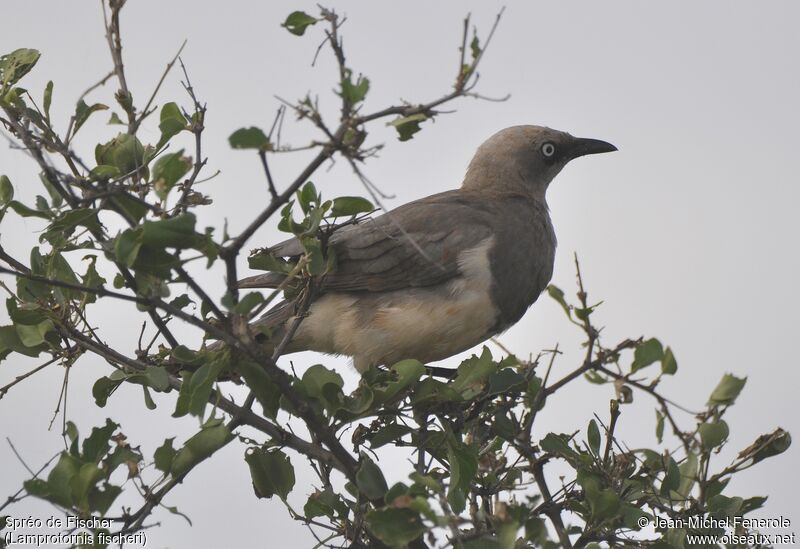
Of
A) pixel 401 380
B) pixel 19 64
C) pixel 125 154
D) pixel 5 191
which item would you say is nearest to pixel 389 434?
pixel 401 380

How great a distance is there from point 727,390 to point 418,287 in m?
2.56

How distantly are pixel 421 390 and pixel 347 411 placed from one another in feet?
2.03

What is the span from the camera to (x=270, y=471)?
5.10 meters

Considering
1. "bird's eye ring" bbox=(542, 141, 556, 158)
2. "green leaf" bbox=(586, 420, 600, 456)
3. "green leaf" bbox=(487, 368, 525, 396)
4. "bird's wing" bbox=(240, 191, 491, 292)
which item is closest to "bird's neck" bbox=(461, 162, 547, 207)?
"bird's eye ring" bbox=(542, 141, 556, 158)

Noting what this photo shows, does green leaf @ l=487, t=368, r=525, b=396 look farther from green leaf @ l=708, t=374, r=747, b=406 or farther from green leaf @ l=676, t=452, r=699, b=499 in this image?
green leaf @ l=708, t=374, r=747, b=406

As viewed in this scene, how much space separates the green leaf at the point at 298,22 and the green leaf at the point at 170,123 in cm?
123

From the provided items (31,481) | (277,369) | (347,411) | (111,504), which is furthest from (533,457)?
(31,481)

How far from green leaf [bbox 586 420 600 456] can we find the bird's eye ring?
11.7 feet

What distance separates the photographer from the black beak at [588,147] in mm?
8360

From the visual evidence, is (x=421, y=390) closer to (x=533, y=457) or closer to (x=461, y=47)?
(x=533, y=457)

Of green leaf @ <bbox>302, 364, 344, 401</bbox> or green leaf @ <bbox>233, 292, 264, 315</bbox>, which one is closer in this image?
green leaf @ <bbox>233, 292, 264, 315</bbox>

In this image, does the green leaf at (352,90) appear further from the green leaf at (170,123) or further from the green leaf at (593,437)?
the green leaf at (593,437)

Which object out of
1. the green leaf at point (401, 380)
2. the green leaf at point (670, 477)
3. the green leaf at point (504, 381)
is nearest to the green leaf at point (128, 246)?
the green leaf at point (401, 380)

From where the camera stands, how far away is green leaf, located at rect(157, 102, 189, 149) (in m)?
5.16
